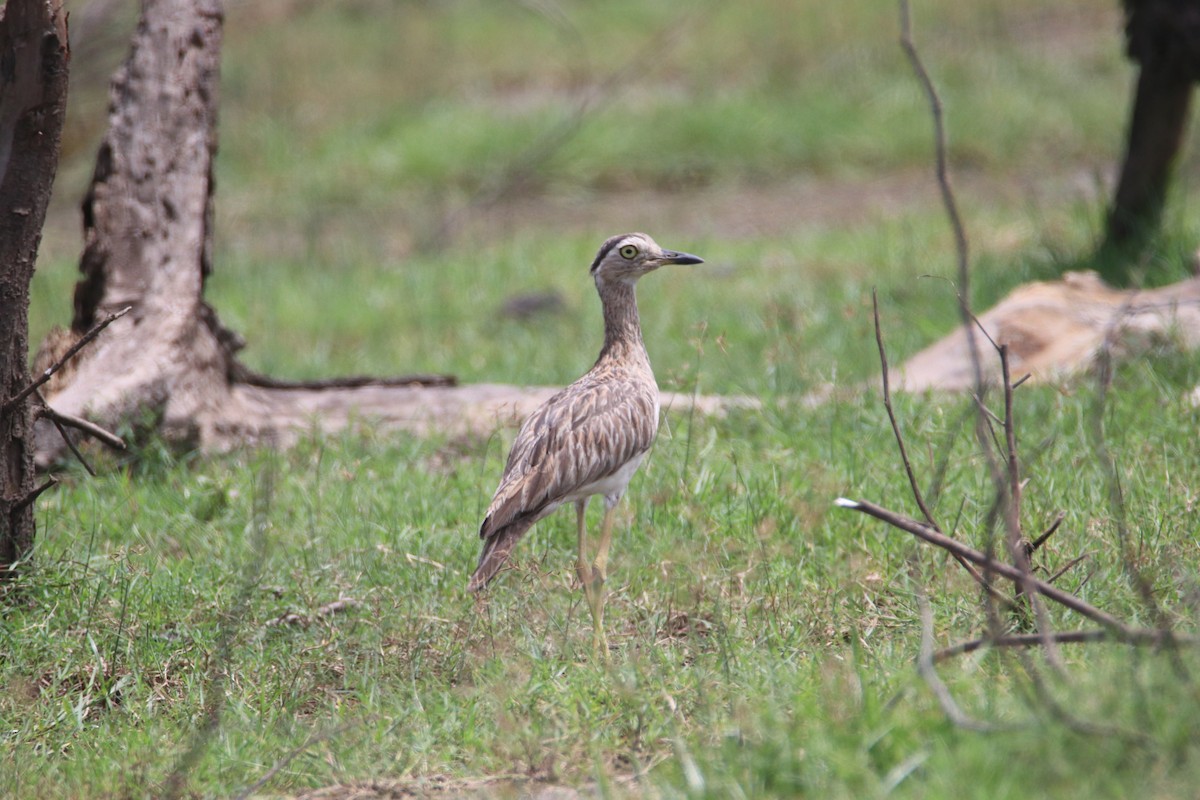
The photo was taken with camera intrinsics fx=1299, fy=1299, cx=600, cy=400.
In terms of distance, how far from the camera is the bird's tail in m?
3.79

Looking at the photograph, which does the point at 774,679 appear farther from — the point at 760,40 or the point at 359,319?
the point at 760,40

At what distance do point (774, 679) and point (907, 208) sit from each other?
804 cm

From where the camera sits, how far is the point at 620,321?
15.2 ft

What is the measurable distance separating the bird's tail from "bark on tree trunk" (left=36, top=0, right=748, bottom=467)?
1.75 m

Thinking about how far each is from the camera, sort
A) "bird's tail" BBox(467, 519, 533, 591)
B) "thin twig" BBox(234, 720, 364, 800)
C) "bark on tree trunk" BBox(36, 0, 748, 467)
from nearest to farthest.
Answer: "thin twig" BBox(234, 720, 364, 800)
"bird's tail" BBox(467, 519, 533, 591)
"bark on tree trunk" BBox(36, 0, 748, 467)

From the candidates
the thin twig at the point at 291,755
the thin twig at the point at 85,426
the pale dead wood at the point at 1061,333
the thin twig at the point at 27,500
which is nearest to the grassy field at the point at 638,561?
the thin twig at the point at 291,755

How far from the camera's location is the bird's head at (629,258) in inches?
181

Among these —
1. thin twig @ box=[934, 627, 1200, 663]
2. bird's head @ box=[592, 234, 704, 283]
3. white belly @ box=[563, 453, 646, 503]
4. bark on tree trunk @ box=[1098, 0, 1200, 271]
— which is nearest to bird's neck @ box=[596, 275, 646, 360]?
bird's head @ box=[592, 234, 704, 283]

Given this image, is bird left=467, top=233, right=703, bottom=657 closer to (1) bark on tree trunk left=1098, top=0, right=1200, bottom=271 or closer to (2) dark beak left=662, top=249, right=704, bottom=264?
(2) dark beak left=662, top=249, right=704, bottom=264

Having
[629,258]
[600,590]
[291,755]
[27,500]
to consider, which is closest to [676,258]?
[629,258]

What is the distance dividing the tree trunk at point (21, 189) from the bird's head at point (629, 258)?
184 cm

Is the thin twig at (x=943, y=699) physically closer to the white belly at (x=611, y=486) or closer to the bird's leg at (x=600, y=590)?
the bird's leg at (x=600, y=590)

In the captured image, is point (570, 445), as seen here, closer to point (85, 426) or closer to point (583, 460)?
point (583, 460)

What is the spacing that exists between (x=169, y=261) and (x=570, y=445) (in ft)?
8.79
